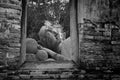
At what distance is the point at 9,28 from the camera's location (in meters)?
2.92

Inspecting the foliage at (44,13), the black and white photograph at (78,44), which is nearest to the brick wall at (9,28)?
the black and white photograph at (78,44)

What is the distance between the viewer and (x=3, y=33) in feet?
9.45

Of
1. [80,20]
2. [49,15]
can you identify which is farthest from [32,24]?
[80,20]

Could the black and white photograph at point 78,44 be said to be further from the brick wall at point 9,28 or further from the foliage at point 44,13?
the foliage at point 44,13

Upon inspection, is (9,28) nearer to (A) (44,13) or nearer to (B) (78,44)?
(B) (78,44)

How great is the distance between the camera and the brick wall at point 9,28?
2.86 meters

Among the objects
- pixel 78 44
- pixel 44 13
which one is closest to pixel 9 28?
pixel 78 44

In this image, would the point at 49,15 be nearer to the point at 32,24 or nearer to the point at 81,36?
the point at 32,24

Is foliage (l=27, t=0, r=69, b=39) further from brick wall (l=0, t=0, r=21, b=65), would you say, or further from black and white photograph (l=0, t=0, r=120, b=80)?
brick wall (l=0, t=0, r=21, b=65)

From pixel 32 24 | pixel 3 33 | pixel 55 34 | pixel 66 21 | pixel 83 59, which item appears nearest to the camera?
pixel 3 33

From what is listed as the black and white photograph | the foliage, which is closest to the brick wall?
the black and white photograph

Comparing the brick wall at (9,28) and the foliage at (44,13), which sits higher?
the foliage at (44,13)

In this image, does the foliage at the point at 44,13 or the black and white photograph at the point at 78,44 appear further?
the foliage at the point at 44,13

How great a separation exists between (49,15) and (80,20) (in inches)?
394
